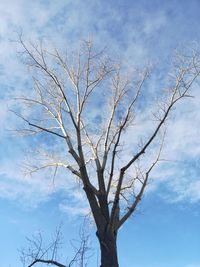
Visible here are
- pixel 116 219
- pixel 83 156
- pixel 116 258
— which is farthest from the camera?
pixel 83 156

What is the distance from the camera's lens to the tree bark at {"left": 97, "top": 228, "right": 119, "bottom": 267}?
926 cm

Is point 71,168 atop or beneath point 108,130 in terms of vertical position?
beneath

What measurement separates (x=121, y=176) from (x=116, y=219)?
92 centimetres

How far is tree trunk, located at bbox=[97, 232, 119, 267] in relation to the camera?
926 cm

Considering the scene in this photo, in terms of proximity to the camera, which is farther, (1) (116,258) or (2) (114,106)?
(2) (114,106)

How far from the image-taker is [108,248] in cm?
942

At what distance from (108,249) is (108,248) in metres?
0.02

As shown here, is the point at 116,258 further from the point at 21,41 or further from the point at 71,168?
the point at 21,41

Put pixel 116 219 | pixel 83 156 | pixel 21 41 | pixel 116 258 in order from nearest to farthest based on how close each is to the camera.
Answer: pixel 116 258
pixel 116 219
pixel 83 156
pixel 21 41

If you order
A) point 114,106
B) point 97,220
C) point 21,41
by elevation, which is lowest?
point 97,220

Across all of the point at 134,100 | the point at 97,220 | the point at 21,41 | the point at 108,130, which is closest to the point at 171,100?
the point at 134,100

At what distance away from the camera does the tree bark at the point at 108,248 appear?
9264mm

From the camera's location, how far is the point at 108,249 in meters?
9.41

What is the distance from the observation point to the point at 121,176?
33.2 feet
